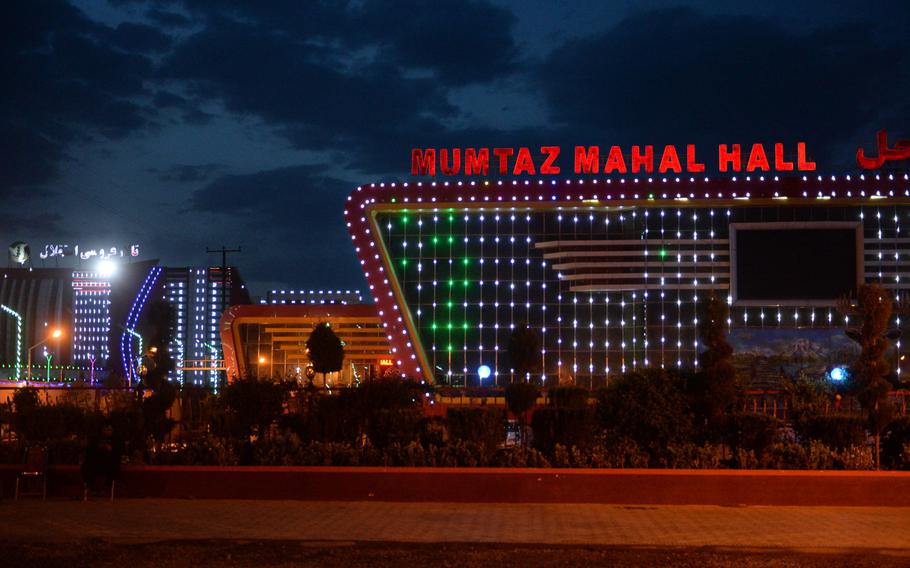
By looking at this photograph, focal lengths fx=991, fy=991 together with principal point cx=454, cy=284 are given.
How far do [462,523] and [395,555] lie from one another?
99.0 inches

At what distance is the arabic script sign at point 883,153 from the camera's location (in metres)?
44.7

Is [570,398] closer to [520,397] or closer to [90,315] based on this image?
[520,397]

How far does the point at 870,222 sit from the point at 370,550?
1564 inches

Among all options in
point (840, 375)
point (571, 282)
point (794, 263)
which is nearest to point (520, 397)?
point (840, 375)

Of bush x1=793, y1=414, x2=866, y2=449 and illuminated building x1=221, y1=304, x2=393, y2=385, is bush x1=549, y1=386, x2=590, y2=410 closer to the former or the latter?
bush x1=793, y1=414, x2=866, y2=449

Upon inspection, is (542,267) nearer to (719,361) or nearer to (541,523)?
(719,361)

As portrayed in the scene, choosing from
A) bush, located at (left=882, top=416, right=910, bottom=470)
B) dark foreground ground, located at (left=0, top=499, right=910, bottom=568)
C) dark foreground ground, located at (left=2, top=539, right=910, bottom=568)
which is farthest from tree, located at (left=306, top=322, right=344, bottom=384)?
dark foreground ground, located at (left=2, top=539, right=910, bottom=568)

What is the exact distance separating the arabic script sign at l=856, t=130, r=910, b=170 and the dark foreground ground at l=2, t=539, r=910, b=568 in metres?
36.5

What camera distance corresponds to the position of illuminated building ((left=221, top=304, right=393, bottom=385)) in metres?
53.9

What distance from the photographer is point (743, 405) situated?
19203mm

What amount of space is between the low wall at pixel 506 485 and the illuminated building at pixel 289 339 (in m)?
37.2

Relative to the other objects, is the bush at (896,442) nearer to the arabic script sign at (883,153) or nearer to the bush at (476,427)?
the bush at (476,427)

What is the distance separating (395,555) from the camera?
459 inches

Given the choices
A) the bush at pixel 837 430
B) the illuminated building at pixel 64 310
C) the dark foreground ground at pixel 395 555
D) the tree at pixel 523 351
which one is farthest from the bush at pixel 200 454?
the illuminated building at pixel 64 310
